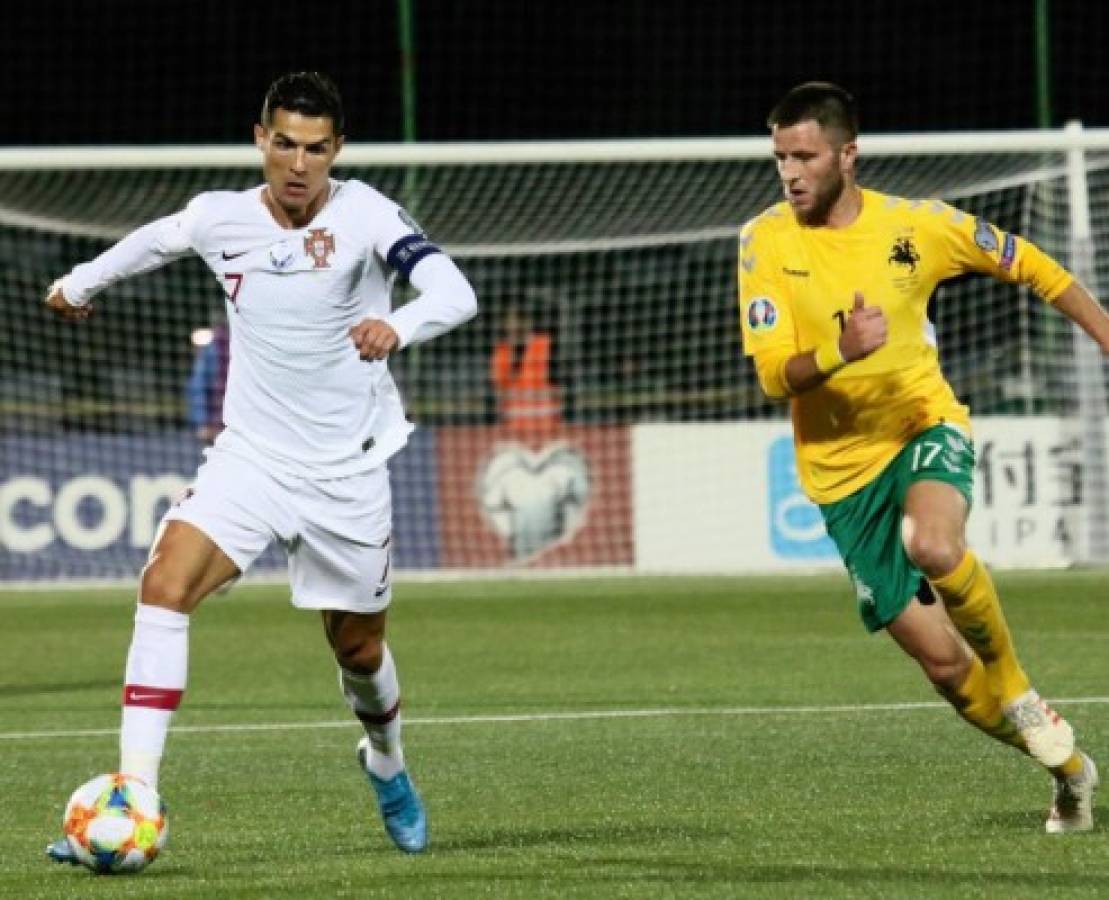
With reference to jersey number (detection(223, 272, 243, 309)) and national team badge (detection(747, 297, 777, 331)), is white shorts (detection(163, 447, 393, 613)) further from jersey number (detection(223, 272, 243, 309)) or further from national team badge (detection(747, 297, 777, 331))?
national team badge (detection(747, 297, 777, 331))

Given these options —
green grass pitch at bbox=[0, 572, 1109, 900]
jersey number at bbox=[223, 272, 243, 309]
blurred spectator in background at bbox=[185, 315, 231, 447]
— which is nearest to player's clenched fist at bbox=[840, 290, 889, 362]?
green grass pitch at bbox=[0, 572, 1109, 900]

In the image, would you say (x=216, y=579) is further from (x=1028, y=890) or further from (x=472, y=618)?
(x=472, y=618)

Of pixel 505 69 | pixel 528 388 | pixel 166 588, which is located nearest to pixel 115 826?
pixel 166 588

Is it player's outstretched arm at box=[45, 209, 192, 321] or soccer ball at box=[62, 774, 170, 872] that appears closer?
soccer ball at box=[62, 774, 170, 872]

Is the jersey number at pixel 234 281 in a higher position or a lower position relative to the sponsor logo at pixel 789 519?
higher

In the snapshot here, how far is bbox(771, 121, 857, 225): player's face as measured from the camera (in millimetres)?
7965

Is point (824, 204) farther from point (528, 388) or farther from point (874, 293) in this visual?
point (528, 388)

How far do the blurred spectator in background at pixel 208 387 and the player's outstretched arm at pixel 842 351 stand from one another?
1217 cm

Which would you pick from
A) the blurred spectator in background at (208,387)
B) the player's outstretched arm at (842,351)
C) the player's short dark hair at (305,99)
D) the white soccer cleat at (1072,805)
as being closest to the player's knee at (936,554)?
the player's outstretched arm at (842,351)

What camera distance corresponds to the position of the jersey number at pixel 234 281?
7.76m

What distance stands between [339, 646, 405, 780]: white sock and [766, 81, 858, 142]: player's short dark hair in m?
1.95

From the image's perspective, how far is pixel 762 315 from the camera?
7.95 m

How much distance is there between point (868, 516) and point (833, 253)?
788mm

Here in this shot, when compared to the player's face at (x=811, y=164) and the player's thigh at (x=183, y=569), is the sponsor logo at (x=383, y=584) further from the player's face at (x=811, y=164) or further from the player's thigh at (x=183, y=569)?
the player's face at (x=811, y=164)
